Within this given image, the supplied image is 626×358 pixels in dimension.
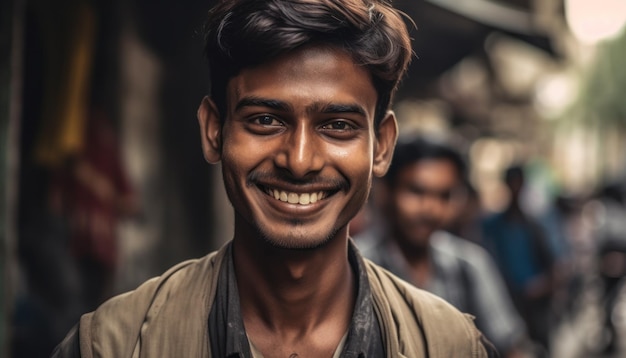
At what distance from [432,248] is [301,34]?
2690mm

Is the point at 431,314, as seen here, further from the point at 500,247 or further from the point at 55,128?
the point at 500,247

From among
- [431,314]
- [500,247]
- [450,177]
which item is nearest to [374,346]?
[431,314]

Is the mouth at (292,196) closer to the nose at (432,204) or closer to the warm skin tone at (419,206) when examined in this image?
the warm skin tone at (419,206)

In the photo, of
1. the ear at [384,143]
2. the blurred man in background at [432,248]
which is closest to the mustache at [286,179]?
the ear at [384,143]

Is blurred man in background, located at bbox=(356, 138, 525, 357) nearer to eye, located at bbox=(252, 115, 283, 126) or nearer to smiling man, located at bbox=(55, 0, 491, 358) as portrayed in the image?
smiling man, located at bbox=(55, 0, 491, 358)

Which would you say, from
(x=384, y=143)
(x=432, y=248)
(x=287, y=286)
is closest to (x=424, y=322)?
(x=287, y=286)

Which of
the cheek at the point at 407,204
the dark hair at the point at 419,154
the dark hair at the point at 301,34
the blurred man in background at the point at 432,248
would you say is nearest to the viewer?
the dark hair at the point at 301,34

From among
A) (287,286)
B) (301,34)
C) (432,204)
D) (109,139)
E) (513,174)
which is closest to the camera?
(301,34)

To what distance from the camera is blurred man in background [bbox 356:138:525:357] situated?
452 centimetres

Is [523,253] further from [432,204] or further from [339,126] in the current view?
[339,126]

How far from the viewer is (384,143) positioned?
2414 mm

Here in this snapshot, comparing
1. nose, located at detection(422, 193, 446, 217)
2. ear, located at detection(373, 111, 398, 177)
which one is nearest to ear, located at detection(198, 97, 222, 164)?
ear, located at detection(373, 111, 398, 177)

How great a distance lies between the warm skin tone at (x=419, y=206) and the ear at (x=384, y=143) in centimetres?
219

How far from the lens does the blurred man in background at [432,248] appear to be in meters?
4.52
